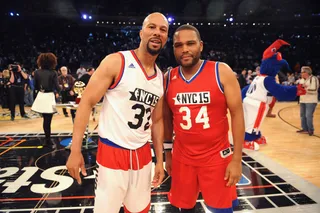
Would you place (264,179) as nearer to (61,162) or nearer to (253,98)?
(253,98)

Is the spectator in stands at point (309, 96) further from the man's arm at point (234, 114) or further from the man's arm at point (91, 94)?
the man's arm at point (91, 94)

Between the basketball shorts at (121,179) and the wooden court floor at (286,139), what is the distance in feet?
8.56

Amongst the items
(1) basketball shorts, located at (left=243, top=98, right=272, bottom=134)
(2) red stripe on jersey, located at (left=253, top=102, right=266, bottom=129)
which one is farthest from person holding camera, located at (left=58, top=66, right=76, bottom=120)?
(2) red stripe on jersey, located at (left=253, top=102, right=266, bottom=129)

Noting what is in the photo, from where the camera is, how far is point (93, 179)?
3.47 metres

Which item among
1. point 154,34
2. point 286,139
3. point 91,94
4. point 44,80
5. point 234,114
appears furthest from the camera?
point 286,139

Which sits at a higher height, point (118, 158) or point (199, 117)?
point (199, 117)

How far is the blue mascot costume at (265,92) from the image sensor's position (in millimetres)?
4410

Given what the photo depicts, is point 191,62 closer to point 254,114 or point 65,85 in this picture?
point 254,114

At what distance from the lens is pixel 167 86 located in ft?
6.71

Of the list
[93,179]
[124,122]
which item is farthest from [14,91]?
[124,122]

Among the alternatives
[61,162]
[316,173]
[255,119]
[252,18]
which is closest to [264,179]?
[316,173]

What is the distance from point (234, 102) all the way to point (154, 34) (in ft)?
2.41

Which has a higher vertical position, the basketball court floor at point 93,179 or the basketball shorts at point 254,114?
the basketball shorts at point 254,114

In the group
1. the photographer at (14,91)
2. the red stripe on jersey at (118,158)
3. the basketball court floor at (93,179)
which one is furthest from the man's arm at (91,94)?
the photographer at (14,91)
